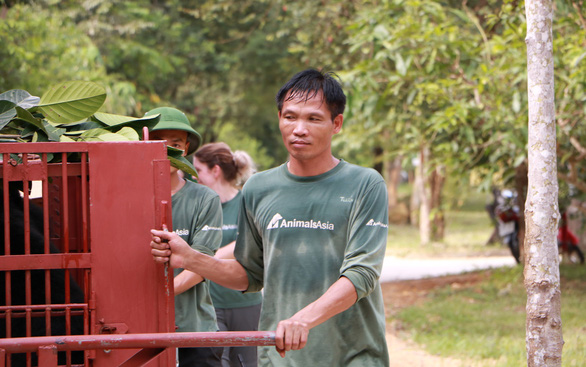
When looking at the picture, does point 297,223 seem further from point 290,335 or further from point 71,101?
point 71,101

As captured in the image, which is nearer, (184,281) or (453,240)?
(184,281)

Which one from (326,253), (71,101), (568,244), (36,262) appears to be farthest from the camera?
(568,244)

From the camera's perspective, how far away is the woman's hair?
211 inches

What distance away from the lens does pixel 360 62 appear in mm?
9008

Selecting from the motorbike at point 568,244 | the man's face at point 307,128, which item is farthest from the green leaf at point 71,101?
the motorbike at point 568,244

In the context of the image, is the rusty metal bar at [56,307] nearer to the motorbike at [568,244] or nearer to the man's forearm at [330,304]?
the man's forearm at [330,304]

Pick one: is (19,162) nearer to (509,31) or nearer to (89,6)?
(509,31)

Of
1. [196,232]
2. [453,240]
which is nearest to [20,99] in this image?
[196,232]

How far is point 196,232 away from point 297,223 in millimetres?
1099

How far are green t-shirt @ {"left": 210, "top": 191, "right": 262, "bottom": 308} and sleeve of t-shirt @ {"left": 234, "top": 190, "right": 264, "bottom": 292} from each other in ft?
5.57

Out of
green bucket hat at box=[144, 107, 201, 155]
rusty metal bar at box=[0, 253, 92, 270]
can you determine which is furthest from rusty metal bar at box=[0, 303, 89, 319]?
green bucket hat at box=[144, 107, 201, 155]

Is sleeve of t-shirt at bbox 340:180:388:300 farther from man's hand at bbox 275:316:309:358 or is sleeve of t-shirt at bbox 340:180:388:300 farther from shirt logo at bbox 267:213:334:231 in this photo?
man's hand at bbox 275:316:309:358

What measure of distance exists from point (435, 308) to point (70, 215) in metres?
8.08

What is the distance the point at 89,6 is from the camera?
1409 cm
